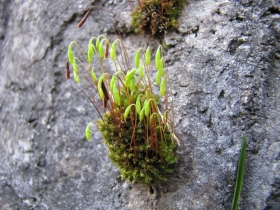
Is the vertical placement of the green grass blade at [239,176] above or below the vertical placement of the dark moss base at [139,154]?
below

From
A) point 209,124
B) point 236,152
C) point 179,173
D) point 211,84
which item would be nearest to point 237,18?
point 211,84

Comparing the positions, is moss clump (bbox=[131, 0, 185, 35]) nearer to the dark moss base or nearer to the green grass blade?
the dark moss base

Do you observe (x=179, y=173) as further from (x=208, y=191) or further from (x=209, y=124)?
(x=209, y=124)

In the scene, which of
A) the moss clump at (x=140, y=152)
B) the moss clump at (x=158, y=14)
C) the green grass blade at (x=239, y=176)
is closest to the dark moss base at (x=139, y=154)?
the moss clump at (x=140, y=152)

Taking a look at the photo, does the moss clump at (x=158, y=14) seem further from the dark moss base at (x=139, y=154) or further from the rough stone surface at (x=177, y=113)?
the dark moss base at (x=139, y=154)

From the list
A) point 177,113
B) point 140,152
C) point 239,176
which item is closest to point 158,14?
point 177,113

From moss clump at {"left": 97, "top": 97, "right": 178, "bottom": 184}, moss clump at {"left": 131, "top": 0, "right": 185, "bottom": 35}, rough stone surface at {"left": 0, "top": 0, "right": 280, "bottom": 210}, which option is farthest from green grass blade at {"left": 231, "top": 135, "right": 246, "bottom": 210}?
moss clump at {"left": 131, "top": 0, "right": 185, "bottom": 35}
